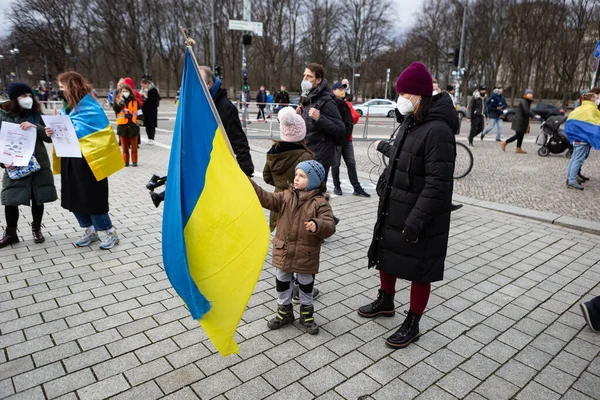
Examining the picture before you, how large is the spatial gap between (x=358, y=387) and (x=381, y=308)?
996 mm

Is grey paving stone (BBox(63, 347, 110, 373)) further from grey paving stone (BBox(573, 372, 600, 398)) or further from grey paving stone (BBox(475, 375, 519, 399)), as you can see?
grey paving stone (BBox(573, 372, 600, 398))

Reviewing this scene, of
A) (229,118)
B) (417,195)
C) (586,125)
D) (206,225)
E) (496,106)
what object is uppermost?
(496,106)

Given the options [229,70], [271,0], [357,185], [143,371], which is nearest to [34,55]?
[229,70]

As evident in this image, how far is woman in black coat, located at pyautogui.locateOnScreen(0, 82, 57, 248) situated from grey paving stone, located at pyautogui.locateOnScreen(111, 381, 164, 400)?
3.22 m

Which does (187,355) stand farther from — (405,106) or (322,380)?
(405,106)

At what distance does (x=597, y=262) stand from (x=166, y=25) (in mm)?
57455

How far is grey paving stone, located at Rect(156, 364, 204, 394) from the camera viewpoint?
2.76m

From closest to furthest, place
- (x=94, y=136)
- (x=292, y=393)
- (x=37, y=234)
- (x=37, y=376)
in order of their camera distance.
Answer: (x=292, y=393) < (x=37, y=376) < (x=94, y=136) < (x=37, y=234)

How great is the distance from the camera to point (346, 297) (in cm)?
408

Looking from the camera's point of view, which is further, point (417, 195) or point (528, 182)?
point (528, 182)

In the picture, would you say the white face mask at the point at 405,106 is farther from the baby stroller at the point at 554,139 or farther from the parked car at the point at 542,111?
the parked car at the point at 542,111

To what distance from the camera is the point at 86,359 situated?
3021 mm

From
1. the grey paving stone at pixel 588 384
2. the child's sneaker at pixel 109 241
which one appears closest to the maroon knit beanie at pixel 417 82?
the grey paving stone at pixel 588 384

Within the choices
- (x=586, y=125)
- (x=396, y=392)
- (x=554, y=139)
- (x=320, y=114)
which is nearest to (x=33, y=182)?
(x=320, y=114)
